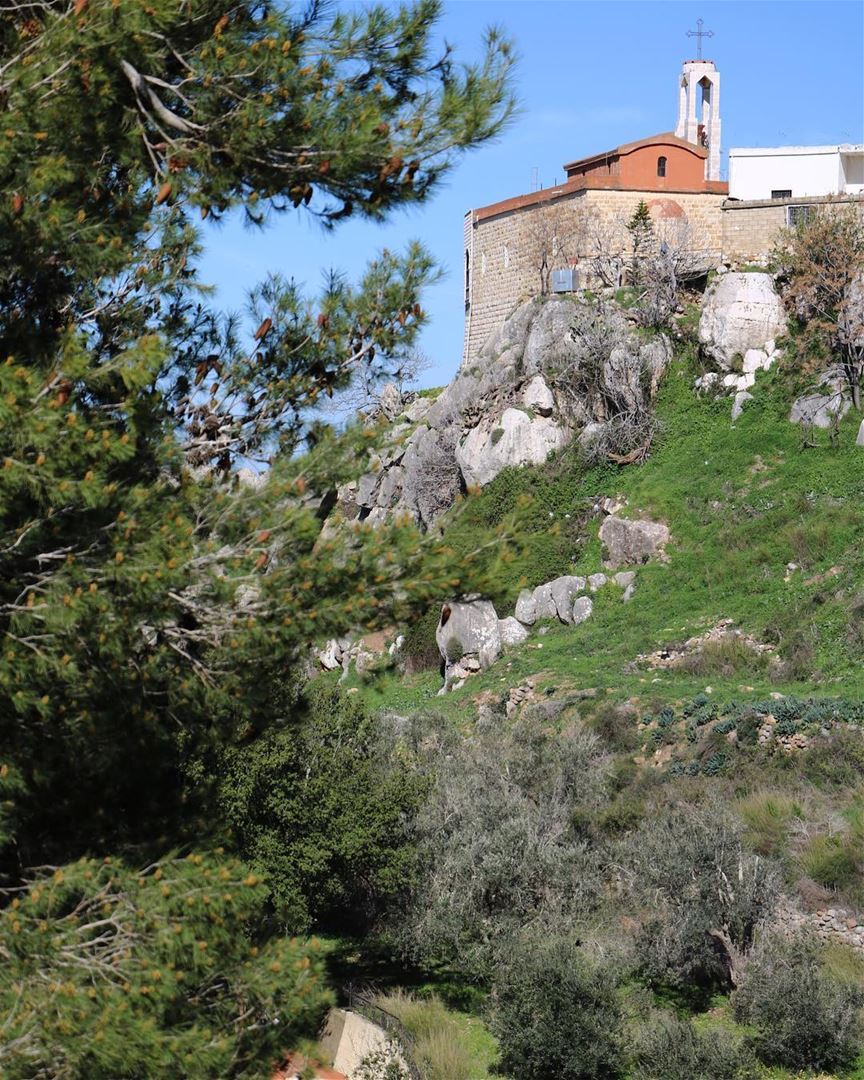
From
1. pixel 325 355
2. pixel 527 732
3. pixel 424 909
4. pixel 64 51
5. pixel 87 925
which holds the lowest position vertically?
pixel 424 909

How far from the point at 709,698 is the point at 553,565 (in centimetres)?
922

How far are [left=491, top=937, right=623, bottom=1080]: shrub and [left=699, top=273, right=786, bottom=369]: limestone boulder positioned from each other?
23.3m

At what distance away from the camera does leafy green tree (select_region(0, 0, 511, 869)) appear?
253 inches

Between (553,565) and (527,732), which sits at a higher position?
(553,565)

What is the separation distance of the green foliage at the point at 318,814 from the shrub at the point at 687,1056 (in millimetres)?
4065

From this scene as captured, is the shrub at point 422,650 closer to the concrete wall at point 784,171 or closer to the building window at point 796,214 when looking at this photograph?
the building window at point 796,214

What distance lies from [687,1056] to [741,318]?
25.0 meters

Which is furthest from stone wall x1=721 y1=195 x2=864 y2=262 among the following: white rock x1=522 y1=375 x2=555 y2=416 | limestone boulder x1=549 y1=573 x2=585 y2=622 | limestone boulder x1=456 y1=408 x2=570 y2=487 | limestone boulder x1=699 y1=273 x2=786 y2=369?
limestone boulder x1=549 y1=573 x2=585 y2=622

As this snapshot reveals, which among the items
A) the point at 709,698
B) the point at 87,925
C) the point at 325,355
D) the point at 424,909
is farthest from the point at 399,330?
the point at 709,698

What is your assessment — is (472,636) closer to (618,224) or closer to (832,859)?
(832,859)

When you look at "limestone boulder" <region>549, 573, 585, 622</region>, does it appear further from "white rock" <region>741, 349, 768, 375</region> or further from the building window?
the building window

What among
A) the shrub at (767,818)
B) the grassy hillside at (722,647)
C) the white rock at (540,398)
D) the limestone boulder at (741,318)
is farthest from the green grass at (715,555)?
the shrub at (767,818)

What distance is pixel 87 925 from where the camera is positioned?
632 centimetres

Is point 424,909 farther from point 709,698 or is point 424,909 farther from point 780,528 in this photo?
point 780,528
